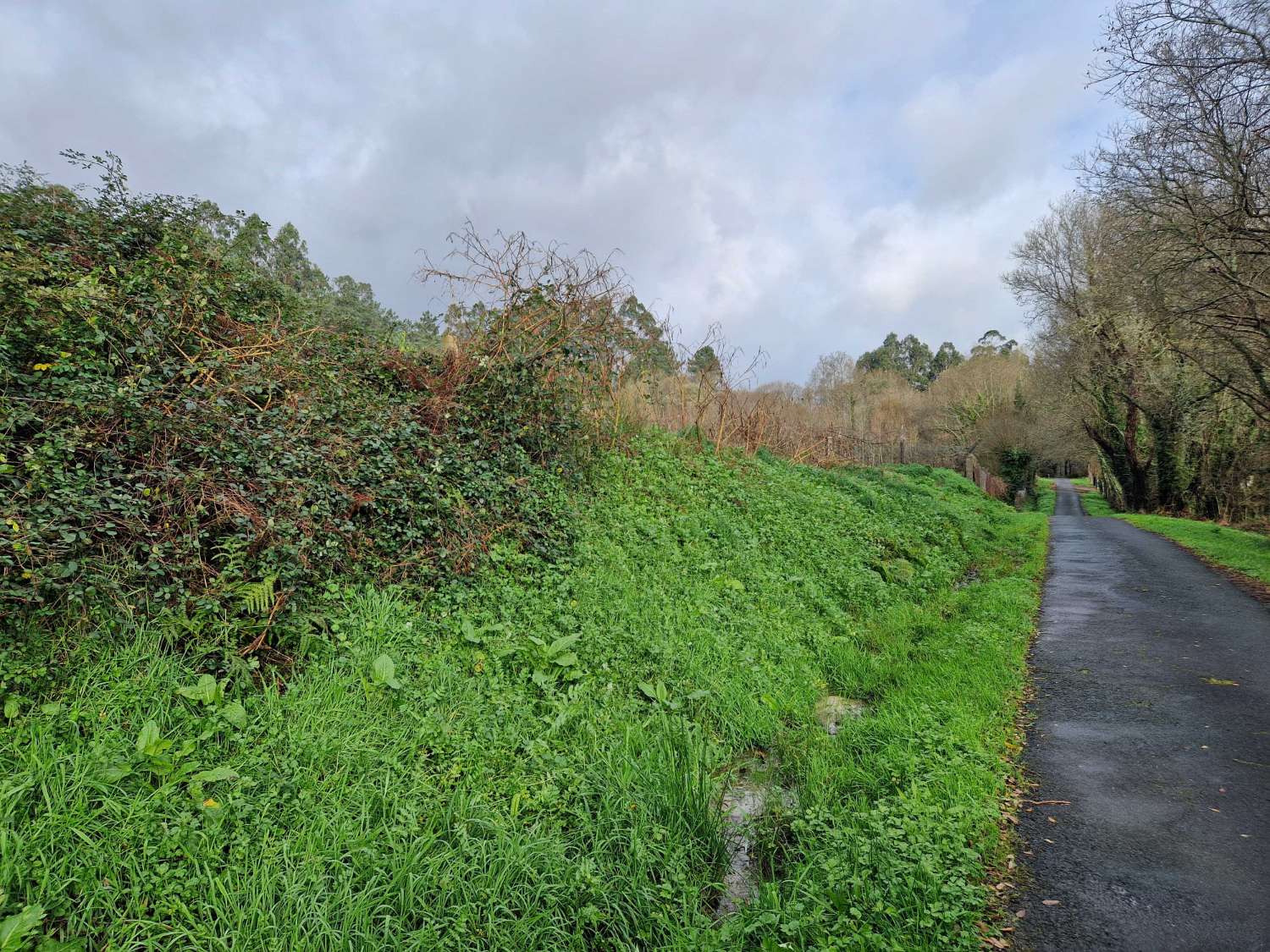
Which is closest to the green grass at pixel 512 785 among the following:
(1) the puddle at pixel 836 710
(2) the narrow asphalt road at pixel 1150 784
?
(1) the puddle at pixel 836 710

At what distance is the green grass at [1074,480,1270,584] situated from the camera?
11.0 metres

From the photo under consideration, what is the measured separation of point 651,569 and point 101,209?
607 cm

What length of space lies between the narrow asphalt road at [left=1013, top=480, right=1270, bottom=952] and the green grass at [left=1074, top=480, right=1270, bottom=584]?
3931mm

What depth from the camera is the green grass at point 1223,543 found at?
435 inches

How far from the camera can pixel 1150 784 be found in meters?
3.93

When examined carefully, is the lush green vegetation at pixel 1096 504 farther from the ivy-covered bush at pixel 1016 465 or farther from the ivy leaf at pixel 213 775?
the ivy leaf at pixel 213 775

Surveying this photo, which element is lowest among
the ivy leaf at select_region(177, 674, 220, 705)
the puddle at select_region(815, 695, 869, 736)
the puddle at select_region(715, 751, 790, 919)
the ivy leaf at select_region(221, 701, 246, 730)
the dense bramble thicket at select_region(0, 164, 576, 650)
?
the puddle at select_region(715, 751, 790, 919)

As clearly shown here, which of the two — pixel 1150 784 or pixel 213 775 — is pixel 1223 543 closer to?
pixel 1150 784

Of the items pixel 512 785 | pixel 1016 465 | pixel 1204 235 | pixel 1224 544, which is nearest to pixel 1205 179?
pixel 1204 235

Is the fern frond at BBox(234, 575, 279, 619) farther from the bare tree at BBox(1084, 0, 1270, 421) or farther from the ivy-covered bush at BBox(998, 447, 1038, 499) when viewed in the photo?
the ivy-covered bush at BBox(998, 447, 1038, 499)

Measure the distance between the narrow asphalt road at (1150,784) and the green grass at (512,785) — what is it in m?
0.34

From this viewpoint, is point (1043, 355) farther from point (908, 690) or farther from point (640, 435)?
point (908, 690)

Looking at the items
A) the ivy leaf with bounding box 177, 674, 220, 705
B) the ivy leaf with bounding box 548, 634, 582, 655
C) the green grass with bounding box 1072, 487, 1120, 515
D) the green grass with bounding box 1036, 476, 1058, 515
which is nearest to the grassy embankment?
the green grass with bounding box 1036, 476, 1058, 515

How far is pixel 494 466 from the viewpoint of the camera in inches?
275
